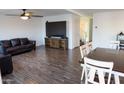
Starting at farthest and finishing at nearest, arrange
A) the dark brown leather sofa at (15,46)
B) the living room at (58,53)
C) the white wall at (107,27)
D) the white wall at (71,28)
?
1. the white wall at (71,28)
2. the dark brown leather sofa at (15,46)
3. the white wall at (107,27)
4. the living room at (58,53)

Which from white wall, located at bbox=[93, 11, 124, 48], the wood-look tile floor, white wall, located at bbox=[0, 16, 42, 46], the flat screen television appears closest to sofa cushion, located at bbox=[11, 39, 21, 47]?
white wall, located at bbox=[0, 16, 42, 46]

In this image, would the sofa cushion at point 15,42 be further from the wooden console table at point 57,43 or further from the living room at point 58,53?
the wooden console table at point 57,43

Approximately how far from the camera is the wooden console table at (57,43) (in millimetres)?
8148

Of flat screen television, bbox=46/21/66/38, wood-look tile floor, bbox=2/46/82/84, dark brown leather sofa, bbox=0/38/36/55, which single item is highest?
flat screen television, bbox=46/21/66/38

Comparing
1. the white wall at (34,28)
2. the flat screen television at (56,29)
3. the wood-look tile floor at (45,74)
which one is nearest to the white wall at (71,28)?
the white wall at (34,28)

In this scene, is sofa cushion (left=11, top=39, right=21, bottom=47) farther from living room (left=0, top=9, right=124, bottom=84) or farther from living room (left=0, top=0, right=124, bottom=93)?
living room (left=0, top=0, right=124, bottom=93)

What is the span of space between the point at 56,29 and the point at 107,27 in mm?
3244

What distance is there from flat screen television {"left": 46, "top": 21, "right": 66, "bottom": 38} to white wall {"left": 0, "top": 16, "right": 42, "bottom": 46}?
33.1 inches

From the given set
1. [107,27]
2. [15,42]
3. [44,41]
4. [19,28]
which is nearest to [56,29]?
[44,41]

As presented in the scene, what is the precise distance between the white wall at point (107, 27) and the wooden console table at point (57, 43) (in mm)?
1798

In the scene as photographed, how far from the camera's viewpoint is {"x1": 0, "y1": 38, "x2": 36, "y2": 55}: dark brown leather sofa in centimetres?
649

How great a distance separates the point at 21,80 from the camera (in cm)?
373
